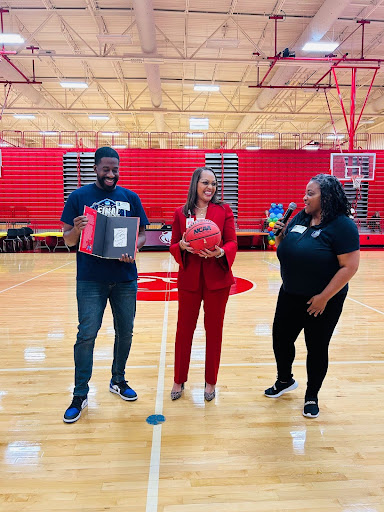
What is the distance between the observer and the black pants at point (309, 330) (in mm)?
2422

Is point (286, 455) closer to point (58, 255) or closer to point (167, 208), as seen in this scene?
point (58, 255)

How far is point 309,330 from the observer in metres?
2.48

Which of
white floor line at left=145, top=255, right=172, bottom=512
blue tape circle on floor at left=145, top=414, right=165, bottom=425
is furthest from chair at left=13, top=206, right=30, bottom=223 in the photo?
blue tape circle on floor at left=145, top=414, right=165, bottom=425

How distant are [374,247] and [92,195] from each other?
46.9 feet

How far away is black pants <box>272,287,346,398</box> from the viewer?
2422mm

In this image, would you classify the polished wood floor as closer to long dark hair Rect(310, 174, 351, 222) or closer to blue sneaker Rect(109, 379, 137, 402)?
blue sneaker Rect(109, 379, 137, 402)

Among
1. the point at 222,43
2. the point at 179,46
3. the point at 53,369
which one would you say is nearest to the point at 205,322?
the point at 53,369

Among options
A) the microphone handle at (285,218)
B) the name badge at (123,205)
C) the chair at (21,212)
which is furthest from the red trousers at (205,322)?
the chair at (21,212)

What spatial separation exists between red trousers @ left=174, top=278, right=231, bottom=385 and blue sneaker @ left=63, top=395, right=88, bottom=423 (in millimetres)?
636

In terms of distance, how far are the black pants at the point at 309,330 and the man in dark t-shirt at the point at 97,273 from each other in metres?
0.98

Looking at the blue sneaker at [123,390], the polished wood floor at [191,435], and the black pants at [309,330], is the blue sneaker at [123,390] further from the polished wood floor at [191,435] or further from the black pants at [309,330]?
the black pants at [309,330]

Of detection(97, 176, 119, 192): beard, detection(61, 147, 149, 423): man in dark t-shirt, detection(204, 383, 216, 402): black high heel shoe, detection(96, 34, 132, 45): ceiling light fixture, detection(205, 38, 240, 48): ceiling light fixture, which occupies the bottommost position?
detection(204, 383, 216, 402): black high heel shoe

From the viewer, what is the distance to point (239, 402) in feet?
A: 8.88

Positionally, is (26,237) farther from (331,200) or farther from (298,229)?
(331,200)
